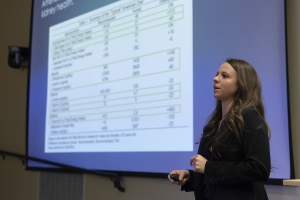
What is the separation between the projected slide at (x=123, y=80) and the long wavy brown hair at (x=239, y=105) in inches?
37.0

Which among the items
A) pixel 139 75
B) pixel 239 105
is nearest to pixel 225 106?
pixel 239 105

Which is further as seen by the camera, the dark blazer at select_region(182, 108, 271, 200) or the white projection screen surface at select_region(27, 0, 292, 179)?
the white projection screen surface at select_region(27, 0, 292, 179)

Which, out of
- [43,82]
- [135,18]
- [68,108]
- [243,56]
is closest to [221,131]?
[243,56]

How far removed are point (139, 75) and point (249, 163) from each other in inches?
61.5

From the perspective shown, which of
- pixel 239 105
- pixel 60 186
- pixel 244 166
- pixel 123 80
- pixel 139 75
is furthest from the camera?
pixel 60 186

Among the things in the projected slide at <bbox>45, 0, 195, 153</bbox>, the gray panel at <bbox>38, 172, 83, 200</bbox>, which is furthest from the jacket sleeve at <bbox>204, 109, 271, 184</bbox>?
the gray panel at <bbox>38, 172, 83, 200</bbox>

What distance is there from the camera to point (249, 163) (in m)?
1.39

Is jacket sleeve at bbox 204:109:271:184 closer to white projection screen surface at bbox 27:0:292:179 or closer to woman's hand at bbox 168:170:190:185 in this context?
woman's hand at bbox 168:170:190:185

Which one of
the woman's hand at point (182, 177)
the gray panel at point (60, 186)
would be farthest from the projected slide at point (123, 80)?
the woman's hand at point (182, 177)

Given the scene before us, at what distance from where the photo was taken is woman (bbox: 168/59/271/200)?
140 cm

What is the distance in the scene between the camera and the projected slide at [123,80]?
2.59 m

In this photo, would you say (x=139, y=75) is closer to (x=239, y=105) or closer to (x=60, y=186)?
(x=60, y=186)

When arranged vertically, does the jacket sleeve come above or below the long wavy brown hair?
below

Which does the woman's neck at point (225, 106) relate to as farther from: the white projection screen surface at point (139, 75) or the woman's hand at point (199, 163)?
the white projection screen surface at point (139, 75)
